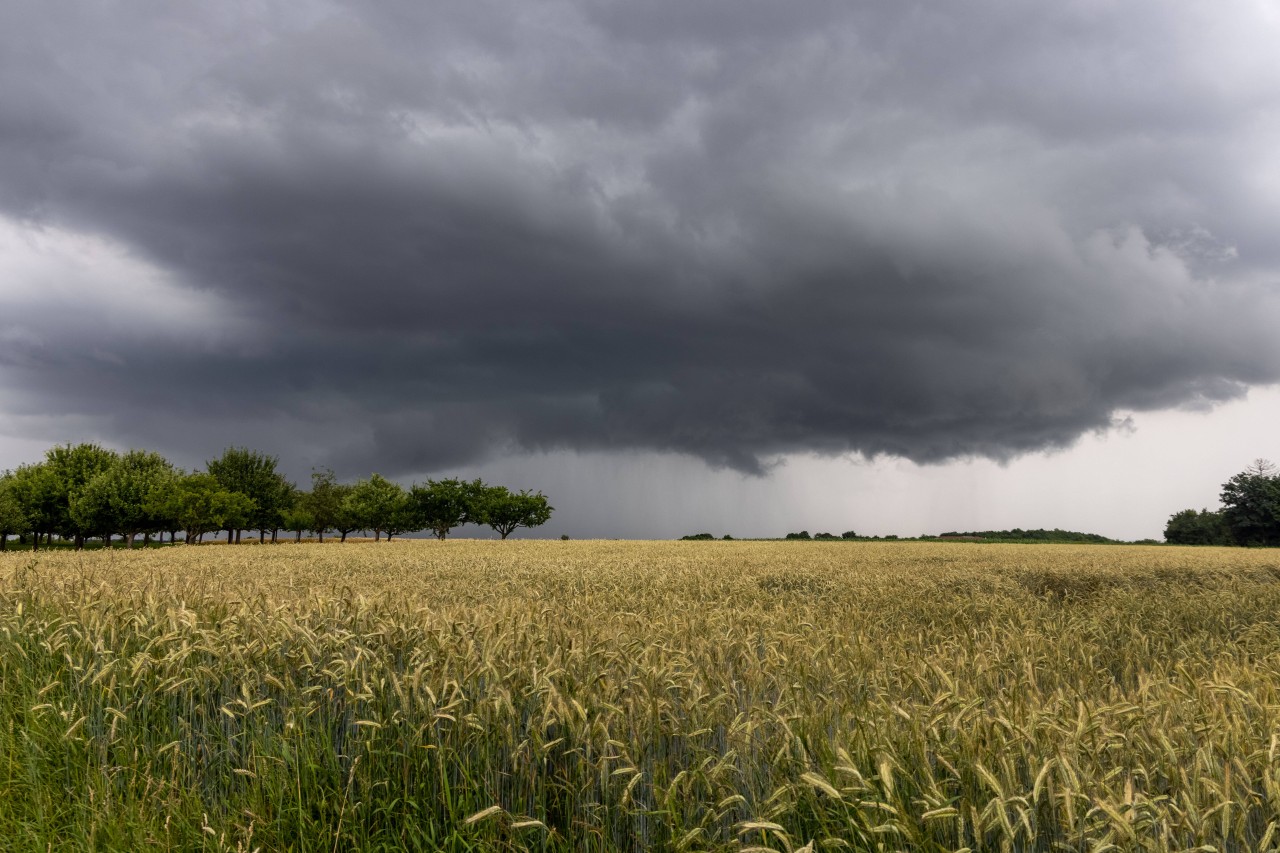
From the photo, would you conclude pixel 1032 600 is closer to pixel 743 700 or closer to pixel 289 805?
pixel 743 700

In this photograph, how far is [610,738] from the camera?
11.8ft

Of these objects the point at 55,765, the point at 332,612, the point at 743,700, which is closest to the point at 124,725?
the point at 55,765

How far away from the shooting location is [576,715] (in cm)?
385

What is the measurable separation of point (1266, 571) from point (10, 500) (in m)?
94.6

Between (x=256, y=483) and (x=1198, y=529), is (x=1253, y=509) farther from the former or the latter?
(x=256, y=483)

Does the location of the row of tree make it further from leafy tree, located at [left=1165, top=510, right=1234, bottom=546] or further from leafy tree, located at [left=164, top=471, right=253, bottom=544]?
leafy tree, located at [left=164, top=471, right=253, bottom=544]

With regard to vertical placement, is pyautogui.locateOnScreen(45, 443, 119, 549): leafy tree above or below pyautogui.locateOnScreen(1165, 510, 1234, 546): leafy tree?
above

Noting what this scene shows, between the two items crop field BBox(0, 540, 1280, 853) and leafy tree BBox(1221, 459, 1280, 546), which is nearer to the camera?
crop field BBox(0, 540, 1280, 853)

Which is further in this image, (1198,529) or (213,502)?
(1198,529)

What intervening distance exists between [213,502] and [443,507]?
29736 mm

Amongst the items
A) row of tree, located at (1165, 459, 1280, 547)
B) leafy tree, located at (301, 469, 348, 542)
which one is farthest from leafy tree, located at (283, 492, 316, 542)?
row of tree, located at (1165, 459, 1280, 547)

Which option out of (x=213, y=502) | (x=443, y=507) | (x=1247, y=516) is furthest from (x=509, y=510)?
(x=1247, y=516)

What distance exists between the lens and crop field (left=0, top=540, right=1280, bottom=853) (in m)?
2.96

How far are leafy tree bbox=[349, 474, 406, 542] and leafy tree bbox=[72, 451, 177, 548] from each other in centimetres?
2121
